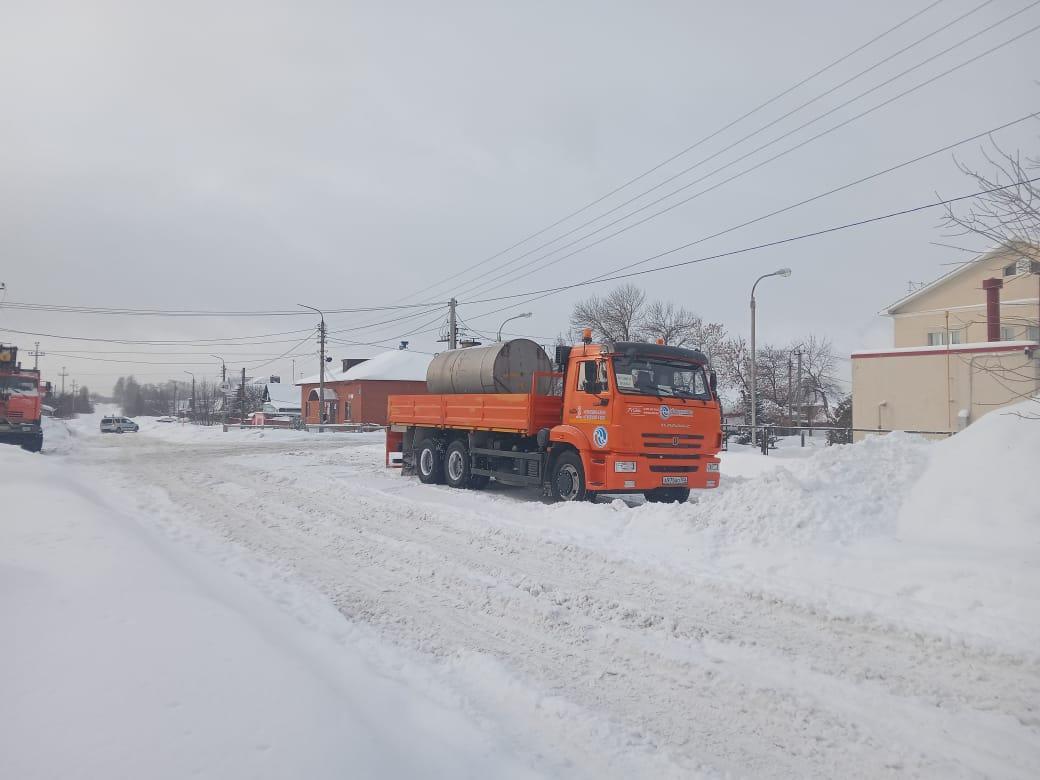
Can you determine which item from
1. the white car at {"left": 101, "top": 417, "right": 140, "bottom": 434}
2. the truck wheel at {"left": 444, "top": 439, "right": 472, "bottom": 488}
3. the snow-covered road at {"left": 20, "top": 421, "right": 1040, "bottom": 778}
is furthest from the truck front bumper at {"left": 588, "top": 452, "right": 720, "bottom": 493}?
the white car at {"left": 101, "top": 417, "right": 140, "bottom": 434}

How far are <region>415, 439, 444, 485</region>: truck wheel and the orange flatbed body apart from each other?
524 millimetres

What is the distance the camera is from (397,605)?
20.2 ft

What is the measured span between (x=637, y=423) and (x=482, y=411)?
161 inches

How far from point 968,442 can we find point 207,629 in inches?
402

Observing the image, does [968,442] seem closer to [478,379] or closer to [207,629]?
[478,379]

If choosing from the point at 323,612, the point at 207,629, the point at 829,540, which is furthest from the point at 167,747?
the point at 829,540

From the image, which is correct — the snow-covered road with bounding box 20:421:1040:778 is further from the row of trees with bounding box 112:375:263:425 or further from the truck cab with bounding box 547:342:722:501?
the row of trees with bounding box 112:375:263:425

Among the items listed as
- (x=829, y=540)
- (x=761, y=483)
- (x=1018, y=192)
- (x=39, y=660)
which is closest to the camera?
(x=39, y=660)

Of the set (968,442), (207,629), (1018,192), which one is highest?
(1018,192)

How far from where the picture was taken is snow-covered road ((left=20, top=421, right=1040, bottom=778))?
3742 mm

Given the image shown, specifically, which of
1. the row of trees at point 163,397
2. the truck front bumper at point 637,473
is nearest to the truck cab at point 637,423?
the truck front bumper at point 637,473

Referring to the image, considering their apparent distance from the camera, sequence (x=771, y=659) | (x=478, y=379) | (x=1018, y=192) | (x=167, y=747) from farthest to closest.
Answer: (x=478, y=379) → (x=1018, y=192) → (x=771, y=659) → (x=167, y=747)

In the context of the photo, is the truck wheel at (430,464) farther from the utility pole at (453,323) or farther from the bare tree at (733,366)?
the bare tree at (733,366)

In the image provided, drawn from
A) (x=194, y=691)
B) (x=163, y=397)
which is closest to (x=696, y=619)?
(x=194, y=691)
